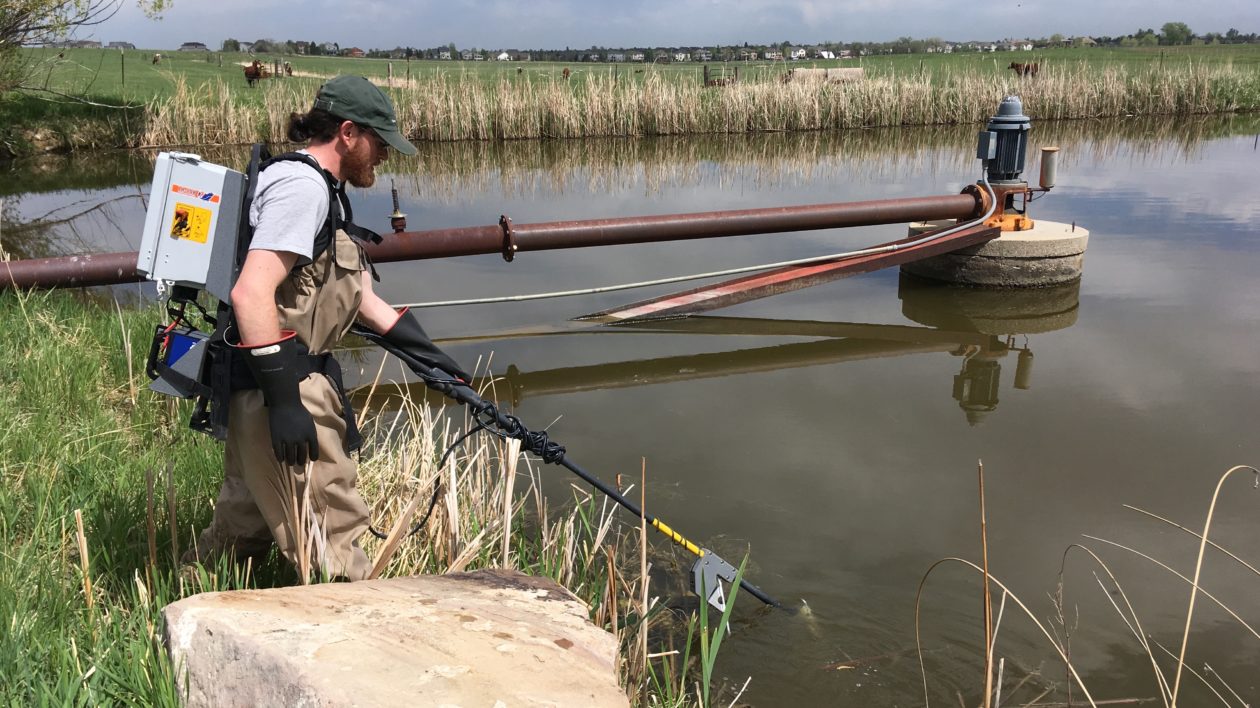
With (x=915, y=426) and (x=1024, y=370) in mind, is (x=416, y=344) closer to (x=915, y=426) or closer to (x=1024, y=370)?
(x=915, y=426)

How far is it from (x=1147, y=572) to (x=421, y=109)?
17.5m

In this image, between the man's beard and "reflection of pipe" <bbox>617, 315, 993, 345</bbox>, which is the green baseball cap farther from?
"reflection of pipe" <bbox>617, 315, 993, 345</bbox>

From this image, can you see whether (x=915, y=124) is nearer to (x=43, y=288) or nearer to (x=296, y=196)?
(x=43, y=288)

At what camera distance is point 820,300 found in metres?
8.47

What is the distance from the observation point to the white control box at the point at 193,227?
2.54 m

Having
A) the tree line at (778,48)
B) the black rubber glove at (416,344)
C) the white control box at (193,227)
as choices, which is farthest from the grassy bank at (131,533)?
the tree line at (778,48)

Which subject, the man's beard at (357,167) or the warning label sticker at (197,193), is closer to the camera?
the warning label sticker at (197,193)

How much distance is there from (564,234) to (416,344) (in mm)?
4119

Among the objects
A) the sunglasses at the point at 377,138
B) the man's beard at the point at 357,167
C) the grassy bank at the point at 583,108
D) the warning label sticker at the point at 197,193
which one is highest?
the grassy bank at the point at 583,108

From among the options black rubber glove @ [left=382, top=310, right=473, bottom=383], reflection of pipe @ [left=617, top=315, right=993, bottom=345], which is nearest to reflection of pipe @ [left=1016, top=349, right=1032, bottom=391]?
reflection of pipe @ [left=617, top=315, right=993, bottom=345]

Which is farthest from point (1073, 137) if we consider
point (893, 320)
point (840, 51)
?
point (840, 51)

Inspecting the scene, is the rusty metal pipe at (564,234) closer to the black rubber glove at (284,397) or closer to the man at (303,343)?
the man at (303,343)

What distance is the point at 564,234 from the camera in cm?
711

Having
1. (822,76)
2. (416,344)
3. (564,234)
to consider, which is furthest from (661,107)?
(416,344)
